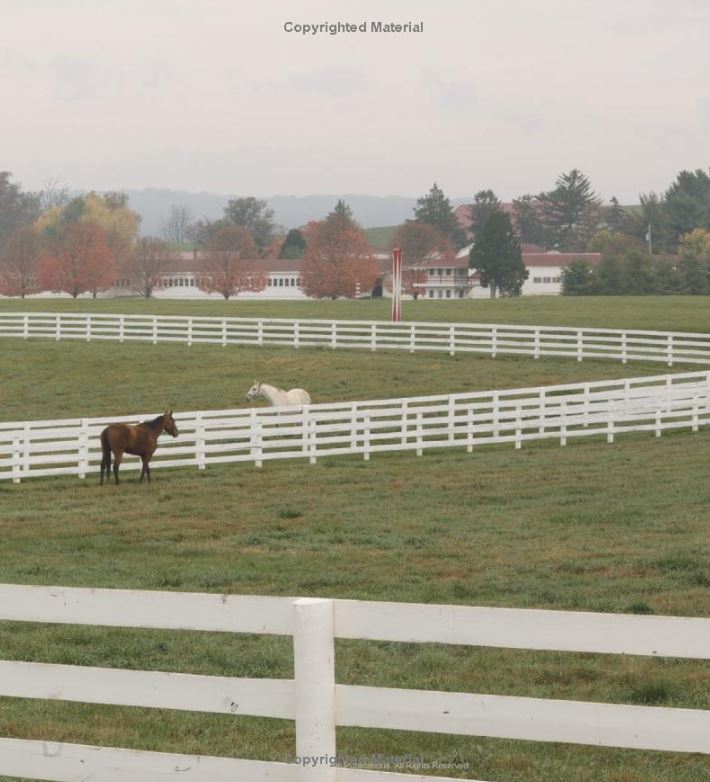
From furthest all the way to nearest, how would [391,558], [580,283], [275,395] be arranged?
[580,283] < [275,395] < [391,558]

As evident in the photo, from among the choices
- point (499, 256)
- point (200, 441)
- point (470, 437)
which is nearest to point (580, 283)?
point (499, 256)

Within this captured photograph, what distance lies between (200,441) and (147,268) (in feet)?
406

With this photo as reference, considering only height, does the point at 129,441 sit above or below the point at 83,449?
above

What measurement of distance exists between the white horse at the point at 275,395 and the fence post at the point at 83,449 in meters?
6.54

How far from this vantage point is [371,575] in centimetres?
1427

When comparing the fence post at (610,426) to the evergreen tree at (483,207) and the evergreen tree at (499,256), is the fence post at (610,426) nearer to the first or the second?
the evergreen tree at (499,256)

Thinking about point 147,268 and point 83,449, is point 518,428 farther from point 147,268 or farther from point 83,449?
point 147,268

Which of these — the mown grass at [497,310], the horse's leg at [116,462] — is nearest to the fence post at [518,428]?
the horse's leg at [116,462]

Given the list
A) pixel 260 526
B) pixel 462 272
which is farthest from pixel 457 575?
pixel 462 272

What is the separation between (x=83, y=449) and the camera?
2598 cm

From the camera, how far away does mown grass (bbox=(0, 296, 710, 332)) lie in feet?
255

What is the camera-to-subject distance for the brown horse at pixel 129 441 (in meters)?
24.8

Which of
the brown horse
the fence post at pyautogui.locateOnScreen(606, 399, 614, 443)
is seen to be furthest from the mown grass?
the brown horse

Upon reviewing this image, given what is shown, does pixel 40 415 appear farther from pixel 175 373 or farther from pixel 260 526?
pixel 260 526
